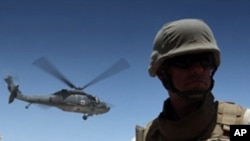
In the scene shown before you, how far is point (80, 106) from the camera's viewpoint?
186 feet

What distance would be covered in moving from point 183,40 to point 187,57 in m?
0.13

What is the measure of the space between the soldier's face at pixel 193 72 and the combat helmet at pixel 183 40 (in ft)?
0.17

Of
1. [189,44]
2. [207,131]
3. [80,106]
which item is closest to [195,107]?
[207,131]

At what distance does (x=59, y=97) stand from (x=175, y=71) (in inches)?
2193

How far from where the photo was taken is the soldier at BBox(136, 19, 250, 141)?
Result: 9.82ft

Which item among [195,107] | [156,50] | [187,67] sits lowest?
[195,107]

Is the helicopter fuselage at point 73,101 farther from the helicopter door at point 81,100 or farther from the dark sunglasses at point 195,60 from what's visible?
the dark sunglasses at point 195,60

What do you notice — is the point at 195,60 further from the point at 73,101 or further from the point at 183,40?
the point at 73,101

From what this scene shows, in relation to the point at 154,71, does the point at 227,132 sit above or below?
below

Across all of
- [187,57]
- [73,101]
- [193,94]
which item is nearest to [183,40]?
[187,57]

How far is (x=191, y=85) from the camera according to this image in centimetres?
298

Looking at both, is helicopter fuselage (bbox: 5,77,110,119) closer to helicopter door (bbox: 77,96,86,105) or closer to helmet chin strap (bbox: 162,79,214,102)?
helicopter door (bbox: 77,96,86,105)

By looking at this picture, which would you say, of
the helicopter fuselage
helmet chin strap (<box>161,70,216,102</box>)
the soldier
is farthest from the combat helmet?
the helicopter fuselage

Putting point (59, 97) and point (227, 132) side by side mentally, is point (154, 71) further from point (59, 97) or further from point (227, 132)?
point (59, 97)
